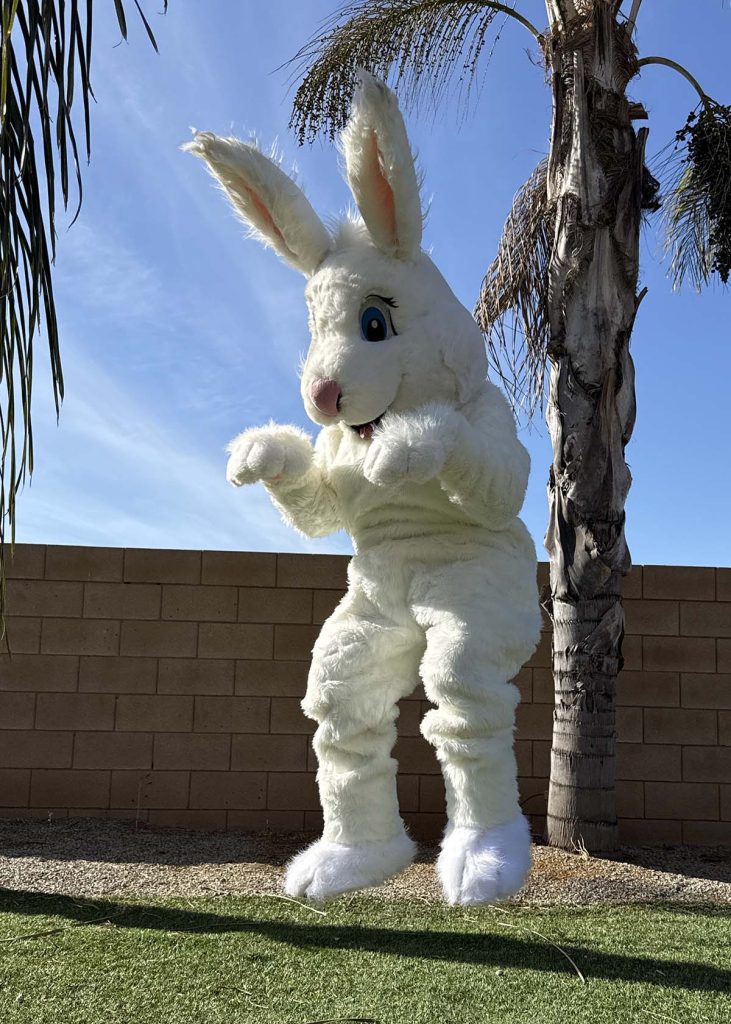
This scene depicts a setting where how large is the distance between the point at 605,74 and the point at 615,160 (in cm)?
49

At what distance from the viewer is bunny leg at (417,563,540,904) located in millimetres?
2303

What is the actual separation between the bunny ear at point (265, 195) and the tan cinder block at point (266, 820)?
11.4 feet

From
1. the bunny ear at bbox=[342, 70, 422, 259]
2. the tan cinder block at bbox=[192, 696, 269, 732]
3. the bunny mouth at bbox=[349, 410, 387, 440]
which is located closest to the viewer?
the bunny ear at bbox=[342, 70, 422, 259]

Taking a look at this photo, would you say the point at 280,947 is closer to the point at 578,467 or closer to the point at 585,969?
the point at 585,969

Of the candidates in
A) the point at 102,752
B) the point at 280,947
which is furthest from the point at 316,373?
the point at 102,752

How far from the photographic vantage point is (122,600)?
5.47 meters

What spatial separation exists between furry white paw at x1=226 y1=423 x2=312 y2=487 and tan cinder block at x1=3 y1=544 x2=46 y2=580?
315cm

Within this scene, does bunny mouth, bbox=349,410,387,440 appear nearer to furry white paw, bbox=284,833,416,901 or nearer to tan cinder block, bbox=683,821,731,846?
furry white paw, bbox=284,833,416,901

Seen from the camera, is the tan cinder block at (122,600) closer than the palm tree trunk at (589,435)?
No

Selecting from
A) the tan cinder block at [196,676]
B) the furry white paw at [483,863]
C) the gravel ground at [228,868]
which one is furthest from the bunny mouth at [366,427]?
the tan cinder block at [196,676]

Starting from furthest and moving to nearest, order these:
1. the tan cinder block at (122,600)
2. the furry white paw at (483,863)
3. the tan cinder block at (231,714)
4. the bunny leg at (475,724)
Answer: the tan cinder block at (122,600) < the tan cinder block at (231,714) < the bunny leg at (475,724) < the furry white paw at (483,863)

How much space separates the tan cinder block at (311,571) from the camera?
5406 mm

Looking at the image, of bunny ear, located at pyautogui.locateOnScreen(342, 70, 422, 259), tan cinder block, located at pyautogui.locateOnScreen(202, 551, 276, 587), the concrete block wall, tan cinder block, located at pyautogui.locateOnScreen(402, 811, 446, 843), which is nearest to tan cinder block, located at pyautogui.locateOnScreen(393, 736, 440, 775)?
the concrete block wall

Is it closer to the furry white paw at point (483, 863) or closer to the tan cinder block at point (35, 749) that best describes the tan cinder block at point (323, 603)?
the tan cinder block at point (35, 749)
